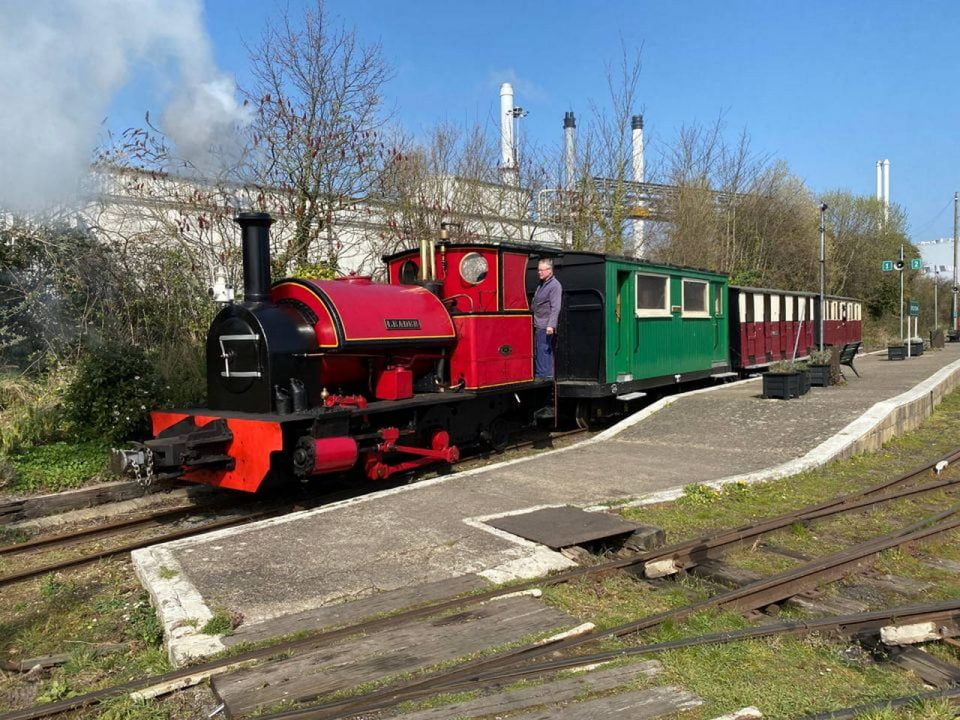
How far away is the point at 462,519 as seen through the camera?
221 inches

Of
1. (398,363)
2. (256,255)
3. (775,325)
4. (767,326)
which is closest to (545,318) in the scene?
(398,363)

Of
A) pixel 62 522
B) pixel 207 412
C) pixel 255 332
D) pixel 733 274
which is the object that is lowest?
pixel 62 522

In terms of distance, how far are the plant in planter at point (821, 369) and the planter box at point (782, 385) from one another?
5.34 ft

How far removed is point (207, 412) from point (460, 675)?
14.7 feet

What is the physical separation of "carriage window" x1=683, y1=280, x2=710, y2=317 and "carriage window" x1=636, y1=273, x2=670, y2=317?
911 mm

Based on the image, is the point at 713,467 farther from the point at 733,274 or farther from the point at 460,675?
the point at 733,274

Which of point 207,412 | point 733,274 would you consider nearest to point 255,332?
point 207,412

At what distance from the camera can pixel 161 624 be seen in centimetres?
401

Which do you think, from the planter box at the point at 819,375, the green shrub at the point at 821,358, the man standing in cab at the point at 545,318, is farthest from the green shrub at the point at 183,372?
the green shrub at the point at 821,358

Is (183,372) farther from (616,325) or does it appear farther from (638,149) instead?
(638,149)

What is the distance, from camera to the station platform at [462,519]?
408cm

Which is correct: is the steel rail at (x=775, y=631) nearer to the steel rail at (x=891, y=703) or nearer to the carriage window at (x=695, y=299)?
the steel rail at (x=891, y=703)

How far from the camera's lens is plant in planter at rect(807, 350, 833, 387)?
12.8 metres

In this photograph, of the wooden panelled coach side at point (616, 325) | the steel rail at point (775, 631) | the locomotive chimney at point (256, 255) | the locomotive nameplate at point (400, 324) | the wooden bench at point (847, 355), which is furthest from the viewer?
the wooden bench at point (847, 355)
